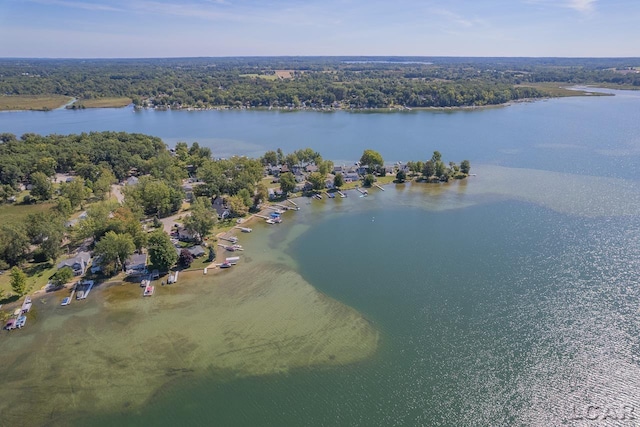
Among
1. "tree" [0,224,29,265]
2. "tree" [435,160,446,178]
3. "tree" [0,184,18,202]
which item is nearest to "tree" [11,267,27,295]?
"tree" [0,224,29,265]

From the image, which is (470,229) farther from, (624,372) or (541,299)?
(624,372)

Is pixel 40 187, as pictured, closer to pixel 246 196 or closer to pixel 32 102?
pixel 246 196

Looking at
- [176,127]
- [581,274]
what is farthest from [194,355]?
[176,127]

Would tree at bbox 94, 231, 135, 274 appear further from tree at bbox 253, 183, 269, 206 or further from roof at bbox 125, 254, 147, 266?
tree at bbox 253, 183, 269, 206

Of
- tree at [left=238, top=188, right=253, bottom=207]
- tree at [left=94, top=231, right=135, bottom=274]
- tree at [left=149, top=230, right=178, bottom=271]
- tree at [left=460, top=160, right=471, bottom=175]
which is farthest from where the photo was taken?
tree at [left=460, top=160, right=471, bottom=175]

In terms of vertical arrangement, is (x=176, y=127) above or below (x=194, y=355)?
above

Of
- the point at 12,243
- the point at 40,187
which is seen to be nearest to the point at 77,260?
the point at 12,243

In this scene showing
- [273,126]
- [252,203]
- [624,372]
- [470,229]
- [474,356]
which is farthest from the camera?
[273,126]
